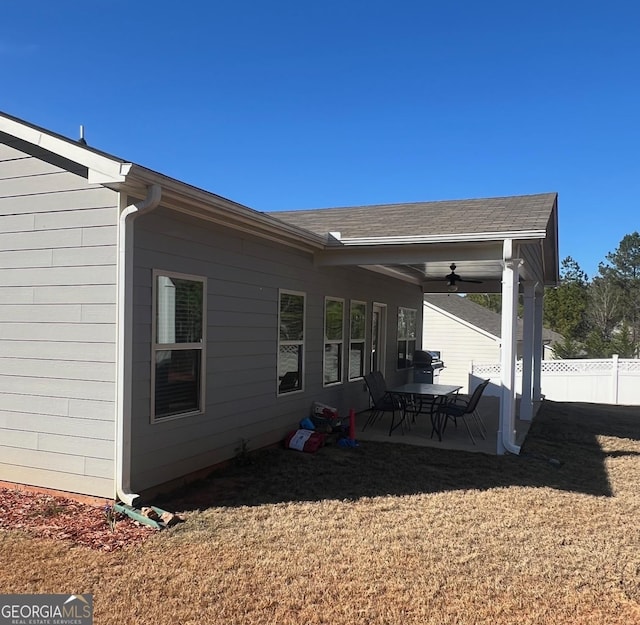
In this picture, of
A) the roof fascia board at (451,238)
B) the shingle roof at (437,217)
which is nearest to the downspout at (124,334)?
the roof fascia board at (451,238)

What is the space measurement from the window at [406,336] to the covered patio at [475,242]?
2490 mm

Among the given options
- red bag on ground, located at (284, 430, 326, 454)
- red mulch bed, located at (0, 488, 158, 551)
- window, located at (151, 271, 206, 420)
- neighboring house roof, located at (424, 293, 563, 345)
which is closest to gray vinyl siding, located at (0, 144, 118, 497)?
red mulch bed, located at (0, 488, 158, 551)

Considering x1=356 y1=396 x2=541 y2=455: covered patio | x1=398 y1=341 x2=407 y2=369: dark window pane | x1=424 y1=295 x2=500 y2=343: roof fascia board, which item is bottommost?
x1=356 y1=396 x2=541 y2=455: covered patio

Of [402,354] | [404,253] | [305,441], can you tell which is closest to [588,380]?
[402,354]

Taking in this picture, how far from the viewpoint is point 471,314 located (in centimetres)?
2745

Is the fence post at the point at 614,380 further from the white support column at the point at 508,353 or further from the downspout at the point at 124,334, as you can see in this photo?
the downspout at the point at 124,334

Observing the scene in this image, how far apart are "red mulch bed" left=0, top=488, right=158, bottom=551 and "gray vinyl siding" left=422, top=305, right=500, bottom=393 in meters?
21.8

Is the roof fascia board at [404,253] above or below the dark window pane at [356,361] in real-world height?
above

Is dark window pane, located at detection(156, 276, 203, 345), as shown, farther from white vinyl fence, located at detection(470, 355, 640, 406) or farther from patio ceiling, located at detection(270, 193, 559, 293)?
white vinyl fence, located at detection(470, 355, 640, 406)

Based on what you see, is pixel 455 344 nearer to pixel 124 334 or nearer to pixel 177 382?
pixel 177 382

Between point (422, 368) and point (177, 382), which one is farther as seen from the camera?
point (422, 368)

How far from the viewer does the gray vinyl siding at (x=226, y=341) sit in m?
4.79

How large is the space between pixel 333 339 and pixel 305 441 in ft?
7.76

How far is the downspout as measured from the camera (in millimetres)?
4445
